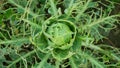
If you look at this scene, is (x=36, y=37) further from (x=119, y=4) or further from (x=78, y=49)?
(x=119, y=4)

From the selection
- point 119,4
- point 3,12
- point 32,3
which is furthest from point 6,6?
point 119,4

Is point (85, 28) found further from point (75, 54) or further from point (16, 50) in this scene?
point (16, 50)

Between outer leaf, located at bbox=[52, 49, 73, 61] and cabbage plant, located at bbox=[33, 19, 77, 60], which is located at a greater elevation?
cabbage plant, located at bbox=[33, 19, 77, 60]

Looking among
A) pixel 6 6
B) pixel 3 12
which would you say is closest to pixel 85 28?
pixel 3 12

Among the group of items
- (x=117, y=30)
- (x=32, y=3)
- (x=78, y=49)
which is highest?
(x=32, y=3)

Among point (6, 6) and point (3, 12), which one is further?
point (6, 6)

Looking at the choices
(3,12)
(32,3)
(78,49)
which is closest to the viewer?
(78,49)

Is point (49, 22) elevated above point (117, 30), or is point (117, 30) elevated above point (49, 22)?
point (49, 22)

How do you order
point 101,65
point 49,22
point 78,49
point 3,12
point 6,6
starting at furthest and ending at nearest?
point 6,6
point 3,12
point 101,65
point 78,49
point 49,22

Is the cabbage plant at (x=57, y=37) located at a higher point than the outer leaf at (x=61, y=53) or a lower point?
higher
